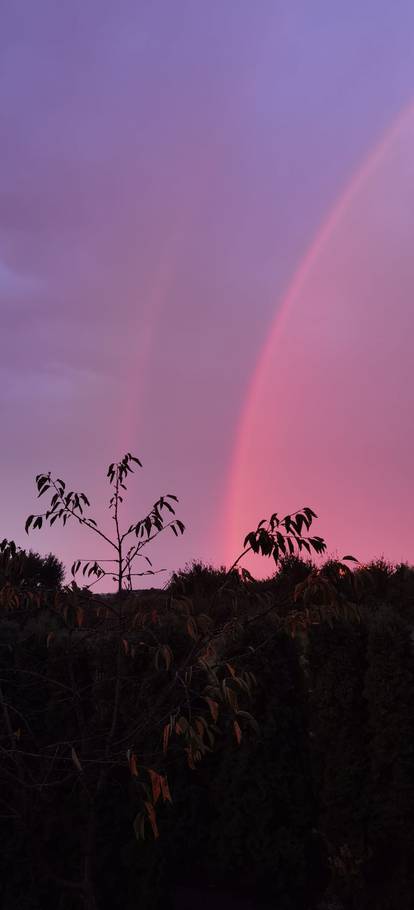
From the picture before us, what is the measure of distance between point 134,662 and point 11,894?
270 centimetres

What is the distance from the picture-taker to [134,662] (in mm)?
8430

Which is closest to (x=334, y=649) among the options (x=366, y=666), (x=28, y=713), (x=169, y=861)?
(x=366, y=666)

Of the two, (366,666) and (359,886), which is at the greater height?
(366,666)

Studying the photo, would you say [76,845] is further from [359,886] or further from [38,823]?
[359,886]

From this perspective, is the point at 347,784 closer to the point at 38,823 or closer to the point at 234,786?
Result: the point at 234,786

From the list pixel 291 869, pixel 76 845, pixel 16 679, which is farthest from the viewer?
pixel 16 679

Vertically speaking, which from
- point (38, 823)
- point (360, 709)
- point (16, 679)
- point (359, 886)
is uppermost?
point (16, 679)

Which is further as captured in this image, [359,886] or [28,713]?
[28,713]

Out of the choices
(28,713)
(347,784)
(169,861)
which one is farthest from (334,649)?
(28,713)

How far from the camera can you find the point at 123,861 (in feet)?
26.6

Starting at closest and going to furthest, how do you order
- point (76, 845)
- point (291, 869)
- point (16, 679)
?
point (291, 869)
point (76, 845)
point (16, 679)

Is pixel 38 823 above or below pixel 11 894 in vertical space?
above

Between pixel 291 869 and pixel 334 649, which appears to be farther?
pixel 334 649

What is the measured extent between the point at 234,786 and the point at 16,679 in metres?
2.65
